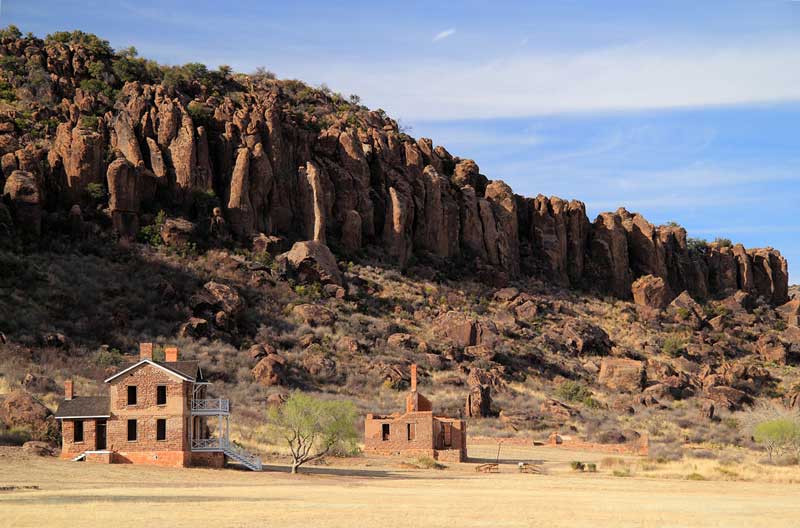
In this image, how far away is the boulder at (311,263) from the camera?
98.0 metres

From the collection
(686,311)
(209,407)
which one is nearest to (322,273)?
(686,311)

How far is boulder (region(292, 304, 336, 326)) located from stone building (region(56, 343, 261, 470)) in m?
40.4

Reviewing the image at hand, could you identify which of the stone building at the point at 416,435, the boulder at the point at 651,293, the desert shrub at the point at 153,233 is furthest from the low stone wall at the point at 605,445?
the boulder at the point at 651,293

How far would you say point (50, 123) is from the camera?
10169cm

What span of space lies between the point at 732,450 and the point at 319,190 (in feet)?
152

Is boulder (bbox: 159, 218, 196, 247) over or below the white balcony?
over

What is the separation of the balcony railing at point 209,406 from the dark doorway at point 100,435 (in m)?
4.18

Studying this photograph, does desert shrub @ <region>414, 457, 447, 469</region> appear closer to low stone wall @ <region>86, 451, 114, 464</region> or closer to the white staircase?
the white staircase

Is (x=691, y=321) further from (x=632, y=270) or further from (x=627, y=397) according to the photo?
(x=627, y=397)

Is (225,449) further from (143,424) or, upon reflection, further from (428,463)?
(428,463)

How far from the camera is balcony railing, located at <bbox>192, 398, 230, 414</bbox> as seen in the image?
2088 inches

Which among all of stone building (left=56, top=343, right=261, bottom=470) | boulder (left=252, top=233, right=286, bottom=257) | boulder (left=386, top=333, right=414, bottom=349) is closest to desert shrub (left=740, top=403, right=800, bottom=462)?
boulder (left=386, top=333, right=414, bottom=349)

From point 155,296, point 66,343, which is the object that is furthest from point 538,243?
point 66,343

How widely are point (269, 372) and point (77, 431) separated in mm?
27390
